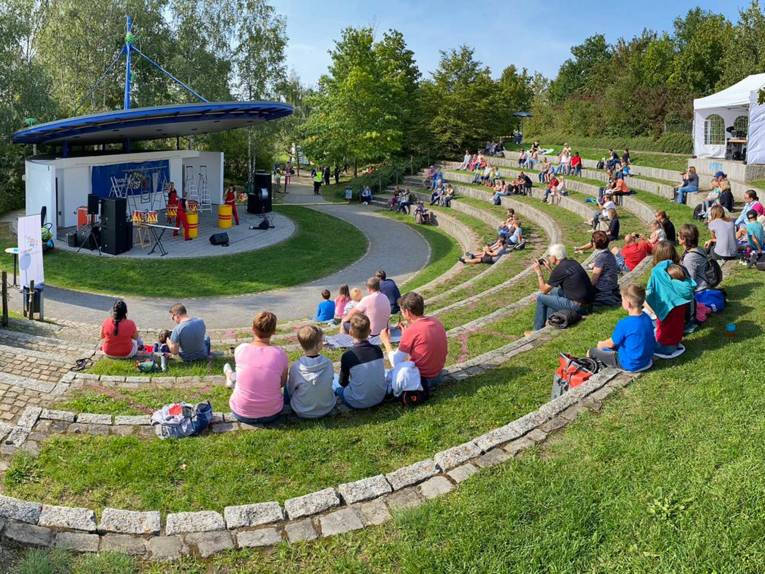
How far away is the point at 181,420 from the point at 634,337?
4.95 metres

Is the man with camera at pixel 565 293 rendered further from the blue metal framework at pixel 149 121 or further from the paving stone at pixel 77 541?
the blue metal framework at pixel 149 121

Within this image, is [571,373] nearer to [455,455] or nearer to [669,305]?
[669,305]

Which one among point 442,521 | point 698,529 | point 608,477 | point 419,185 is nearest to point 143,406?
point 442,521

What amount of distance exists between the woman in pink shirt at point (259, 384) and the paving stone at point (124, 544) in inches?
79.4

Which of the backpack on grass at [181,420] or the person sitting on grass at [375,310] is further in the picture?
the person sitting on grass at [375,310]

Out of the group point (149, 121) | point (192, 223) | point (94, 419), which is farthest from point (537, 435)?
point (149, 121)

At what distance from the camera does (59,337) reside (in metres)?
12.3

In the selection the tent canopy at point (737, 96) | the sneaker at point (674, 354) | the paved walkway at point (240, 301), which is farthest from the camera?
the tent canopy at point (737, 96)

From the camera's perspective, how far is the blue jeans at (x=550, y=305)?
33.2 ft

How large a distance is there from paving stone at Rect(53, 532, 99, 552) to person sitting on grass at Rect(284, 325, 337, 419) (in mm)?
2443

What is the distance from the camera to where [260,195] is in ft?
94.2

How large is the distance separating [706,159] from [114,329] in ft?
83.5

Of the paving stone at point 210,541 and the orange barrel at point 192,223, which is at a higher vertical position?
the orange barrel at point 192,223

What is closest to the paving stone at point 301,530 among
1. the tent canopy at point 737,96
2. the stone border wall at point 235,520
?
the stone border wall at point 235,520
